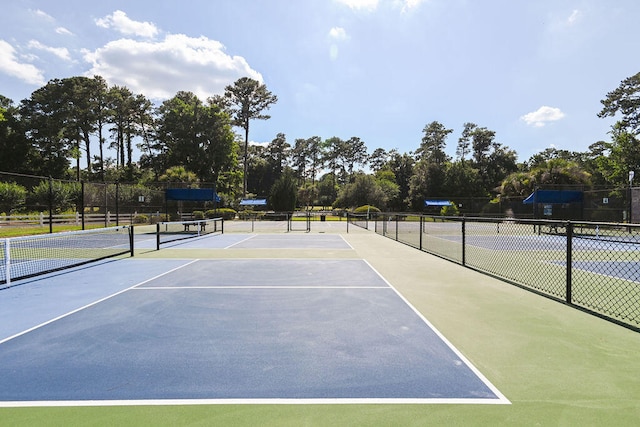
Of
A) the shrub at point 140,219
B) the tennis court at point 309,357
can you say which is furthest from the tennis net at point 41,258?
the shrub at point 140,219

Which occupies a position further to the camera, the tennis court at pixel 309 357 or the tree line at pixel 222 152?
the tree line at pixel 222 152

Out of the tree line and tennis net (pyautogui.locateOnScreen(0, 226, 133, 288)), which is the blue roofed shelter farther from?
tennis net (pyautogui.locateOnScreen(0, 226, 133, 288))

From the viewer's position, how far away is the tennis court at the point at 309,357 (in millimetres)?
2818

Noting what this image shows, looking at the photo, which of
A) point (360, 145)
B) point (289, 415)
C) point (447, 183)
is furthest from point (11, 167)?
point (360, 145)

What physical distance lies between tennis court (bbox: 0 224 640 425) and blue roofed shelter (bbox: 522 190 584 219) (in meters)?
23.4

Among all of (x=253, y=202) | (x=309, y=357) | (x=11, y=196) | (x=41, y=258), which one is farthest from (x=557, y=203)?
(x=253, y=202)

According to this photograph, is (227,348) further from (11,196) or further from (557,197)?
(557,197)

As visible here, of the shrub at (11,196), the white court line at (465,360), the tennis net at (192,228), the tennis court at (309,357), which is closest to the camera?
the tennis court at (309,357)

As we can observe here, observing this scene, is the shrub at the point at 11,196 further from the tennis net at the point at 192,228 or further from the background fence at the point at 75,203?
the tennis net at the point at 192,228

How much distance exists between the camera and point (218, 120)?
2235 inches

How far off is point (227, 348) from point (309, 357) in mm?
983

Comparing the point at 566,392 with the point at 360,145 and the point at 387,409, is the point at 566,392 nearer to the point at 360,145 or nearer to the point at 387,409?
the point at 387,409

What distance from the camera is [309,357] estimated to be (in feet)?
12.5

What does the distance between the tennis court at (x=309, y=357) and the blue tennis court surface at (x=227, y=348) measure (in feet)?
0.07
